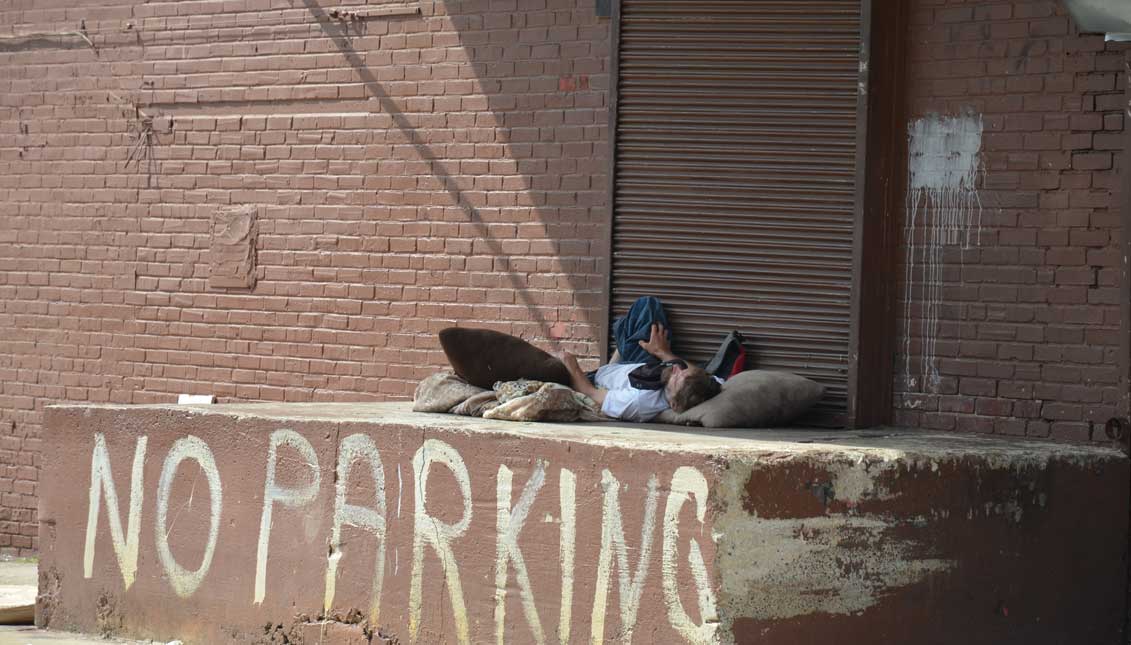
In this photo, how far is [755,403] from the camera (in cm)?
626

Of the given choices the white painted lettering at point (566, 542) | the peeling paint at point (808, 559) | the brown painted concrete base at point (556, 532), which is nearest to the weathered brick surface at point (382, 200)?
the brown painted concrete base at point (556, 532)

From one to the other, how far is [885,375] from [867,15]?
1727mm

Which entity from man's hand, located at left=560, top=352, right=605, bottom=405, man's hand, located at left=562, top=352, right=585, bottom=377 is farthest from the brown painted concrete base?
man's hand, located at left=562, top=352, right=585, bottom=377

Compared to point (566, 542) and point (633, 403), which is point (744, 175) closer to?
point (633, 403)

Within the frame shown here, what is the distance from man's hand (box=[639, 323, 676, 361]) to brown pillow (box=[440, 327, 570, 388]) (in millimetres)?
536

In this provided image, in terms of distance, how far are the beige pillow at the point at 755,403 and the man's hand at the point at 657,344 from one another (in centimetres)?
56

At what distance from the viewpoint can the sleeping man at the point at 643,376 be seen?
20.7 ft

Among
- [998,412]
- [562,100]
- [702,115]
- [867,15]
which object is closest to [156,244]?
[562,100]

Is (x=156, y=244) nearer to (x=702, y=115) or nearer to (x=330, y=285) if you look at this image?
(x=330, y=285)

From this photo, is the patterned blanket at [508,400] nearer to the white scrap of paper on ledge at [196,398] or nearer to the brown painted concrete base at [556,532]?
the brown painted concrete base at [556,532]

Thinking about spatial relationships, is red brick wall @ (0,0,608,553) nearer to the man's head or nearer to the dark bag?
the dark bag

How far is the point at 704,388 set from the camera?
6.29m

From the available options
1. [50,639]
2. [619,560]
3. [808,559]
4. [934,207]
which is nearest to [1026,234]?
[934,207]

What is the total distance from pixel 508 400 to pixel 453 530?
2.43 feet
